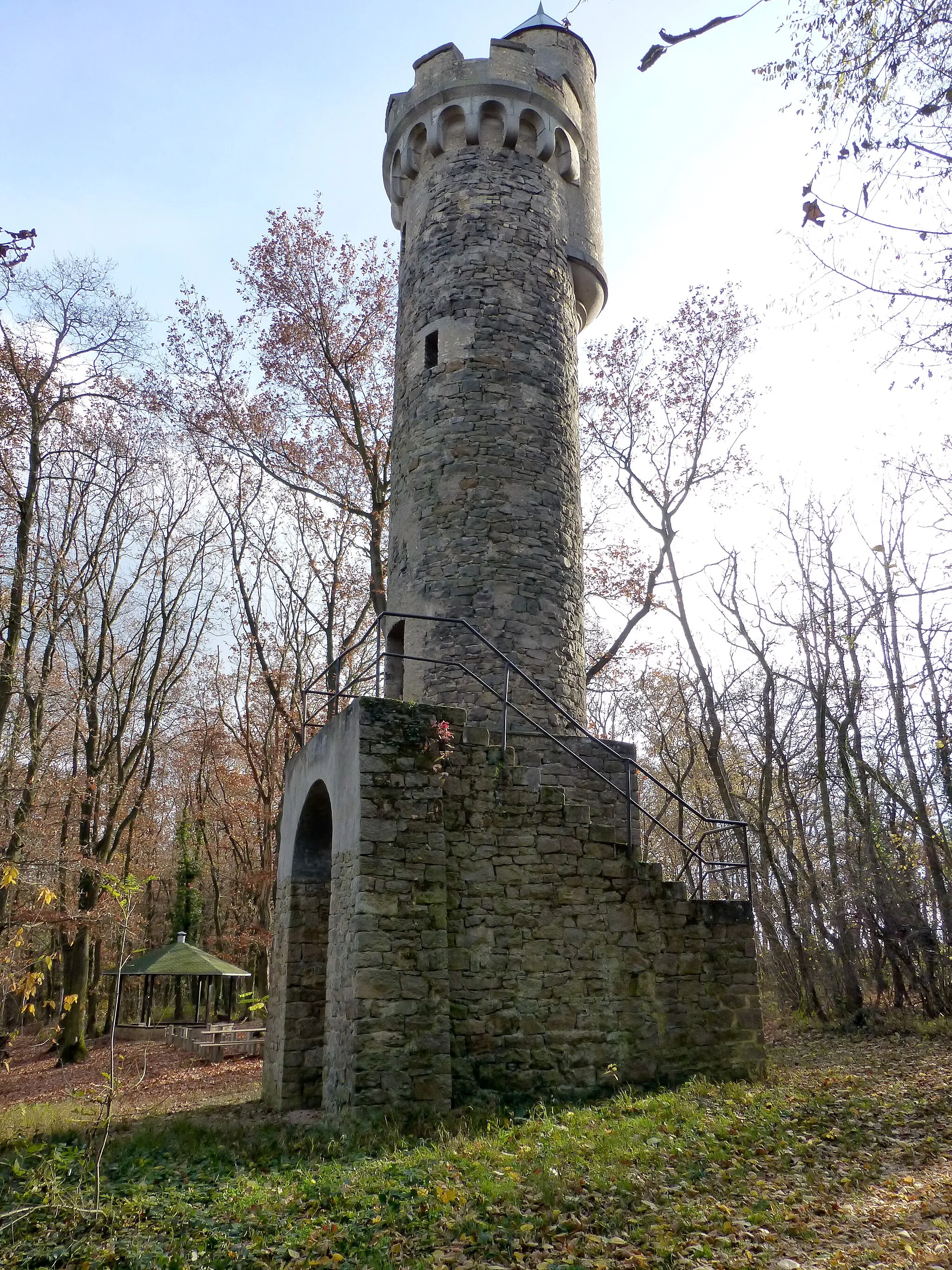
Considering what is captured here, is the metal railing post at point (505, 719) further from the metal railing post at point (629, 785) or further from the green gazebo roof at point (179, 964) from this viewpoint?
the green gazebo roof at point (179, 964)

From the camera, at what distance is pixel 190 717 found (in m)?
26.9

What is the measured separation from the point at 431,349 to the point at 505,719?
535cm

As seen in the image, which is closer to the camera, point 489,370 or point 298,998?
point 298,998

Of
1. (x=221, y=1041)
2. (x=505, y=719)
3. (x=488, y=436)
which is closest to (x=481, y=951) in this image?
(x=505, y=719)

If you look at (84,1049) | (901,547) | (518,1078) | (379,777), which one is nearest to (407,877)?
(379,777)

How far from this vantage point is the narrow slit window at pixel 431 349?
11719mm

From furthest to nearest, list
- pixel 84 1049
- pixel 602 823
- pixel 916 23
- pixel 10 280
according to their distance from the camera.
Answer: pixel 84 1049 → pixel 602 823 → pixel 916 23 → pixel 10 280

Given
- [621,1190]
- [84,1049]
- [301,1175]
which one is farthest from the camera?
[84,1049]

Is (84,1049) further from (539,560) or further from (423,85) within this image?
(423,85)

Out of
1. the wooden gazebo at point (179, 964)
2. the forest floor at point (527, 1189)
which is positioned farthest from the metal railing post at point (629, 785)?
the wooden gazebo at point (179, 964)

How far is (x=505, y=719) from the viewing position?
930 cm

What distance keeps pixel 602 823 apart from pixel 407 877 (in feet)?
8.58

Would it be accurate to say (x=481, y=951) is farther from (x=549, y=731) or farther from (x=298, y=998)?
(x=549, y=731)

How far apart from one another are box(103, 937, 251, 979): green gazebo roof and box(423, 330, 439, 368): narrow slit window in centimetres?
1363
